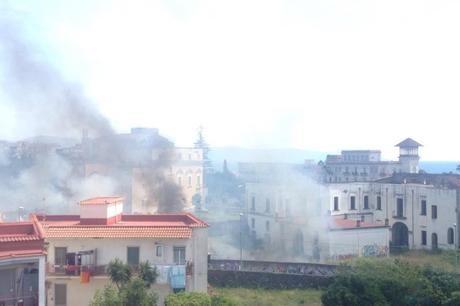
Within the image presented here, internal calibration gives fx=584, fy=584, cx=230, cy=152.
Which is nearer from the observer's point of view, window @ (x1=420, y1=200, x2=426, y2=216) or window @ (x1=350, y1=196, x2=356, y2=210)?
window @ (x1=420, y1=200, x2=426, y2=216)

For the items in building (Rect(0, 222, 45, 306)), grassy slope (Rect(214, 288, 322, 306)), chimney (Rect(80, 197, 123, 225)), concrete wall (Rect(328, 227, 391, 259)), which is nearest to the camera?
building (Rect(0, 222, 45, 306))

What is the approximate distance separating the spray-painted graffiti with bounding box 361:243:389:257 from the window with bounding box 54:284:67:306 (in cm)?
2255

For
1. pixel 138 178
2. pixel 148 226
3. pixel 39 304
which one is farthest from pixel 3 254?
pixel 138 178

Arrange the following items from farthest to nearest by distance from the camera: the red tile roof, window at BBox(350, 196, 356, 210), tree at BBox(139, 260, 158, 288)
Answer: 1. window at BBox(350, 196, 356, 210)
2. the red tile roof
3. tree at BBox(139, 260, 158, 288)

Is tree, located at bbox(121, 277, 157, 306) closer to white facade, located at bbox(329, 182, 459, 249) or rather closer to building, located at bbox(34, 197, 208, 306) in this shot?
building, located at bbox(34, 197, 208, 306)

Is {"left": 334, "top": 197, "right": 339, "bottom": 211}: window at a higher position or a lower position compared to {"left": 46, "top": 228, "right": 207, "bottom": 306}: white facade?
higher

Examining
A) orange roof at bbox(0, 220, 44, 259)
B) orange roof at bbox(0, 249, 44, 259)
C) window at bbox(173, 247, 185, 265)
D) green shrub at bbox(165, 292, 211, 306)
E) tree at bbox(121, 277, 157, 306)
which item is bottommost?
green shrub at bbox(165, 292, 211, 306)

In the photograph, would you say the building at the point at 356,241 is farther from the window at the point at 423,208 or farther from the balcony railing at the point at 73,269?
the balcony railing at the point at 73,269

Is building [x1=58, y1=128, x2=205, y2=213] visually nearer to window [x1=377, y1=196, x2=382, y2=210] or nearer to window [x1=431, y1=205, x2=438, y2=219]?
window [x1=377, y1=196, x2=382, y2=210]

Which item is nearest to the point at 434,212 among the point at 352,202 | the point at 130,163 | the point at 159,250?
the point at 352,202

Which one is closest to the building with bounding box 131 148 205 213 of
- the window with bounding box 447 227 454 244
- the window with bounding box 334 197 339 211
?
the window with bounding box 334 197 339 211

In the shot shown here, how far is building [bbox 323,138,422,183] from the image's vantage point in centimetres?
5534

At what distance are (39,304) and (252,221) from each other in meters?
33.9

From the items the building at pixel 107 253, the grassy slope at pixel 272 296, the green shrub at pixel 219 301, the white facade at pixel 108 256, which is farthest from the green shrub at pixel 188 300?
the grassy slope at pixel 272 296
